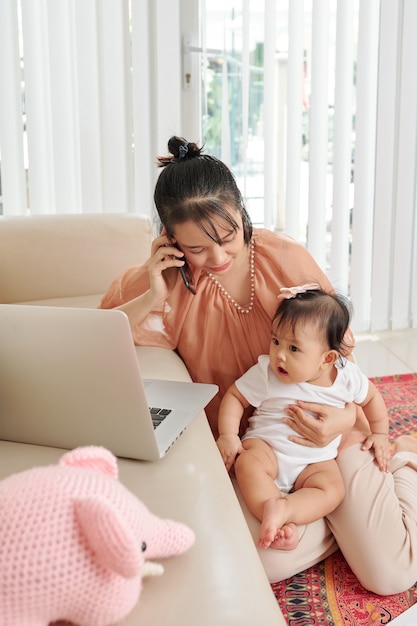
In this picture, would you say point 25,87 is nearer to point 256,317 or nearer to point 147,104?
point 147,104

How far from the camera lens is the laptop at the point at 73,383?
97cm

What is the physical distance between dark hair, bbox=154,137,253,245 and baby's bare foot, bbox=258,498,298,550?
1.68 feet

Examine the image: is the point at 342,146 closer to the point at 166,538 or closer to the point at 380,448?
the point at 380,448

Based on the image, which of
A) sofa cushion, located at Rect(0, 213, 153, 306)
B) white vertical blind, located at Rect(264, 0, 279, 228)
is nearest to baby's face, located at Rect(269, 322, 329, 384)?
sofa cushion, located at Rect(0, 213, 153, 306)

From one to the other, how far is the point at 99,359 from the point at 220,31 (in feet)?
7.03

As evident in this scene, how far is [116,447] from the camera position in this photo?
1.05 m

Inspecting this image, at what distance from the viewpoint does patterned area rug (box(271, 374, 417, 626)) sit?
1369 millimetres

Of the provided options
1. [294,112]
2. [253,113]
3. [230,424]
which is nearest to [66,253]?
[230,424]

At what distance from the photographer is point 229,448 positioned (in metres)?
1.47

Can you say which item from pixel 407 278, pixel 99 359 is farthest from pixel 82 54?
pixel 99 359

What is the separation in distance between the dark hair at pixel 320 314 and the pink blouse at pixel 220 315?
0.10 metres

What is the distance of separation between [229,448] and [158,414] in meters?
0.31

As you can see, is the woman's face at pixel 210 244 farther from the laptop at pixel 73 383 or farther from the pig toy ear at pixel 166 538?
the pig toy ear at pixel 166 538

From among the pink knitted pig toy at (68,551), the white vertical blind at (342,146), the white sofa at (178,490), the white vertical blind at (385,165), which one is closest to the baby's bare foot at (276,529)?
the white sofa at (178,490)
